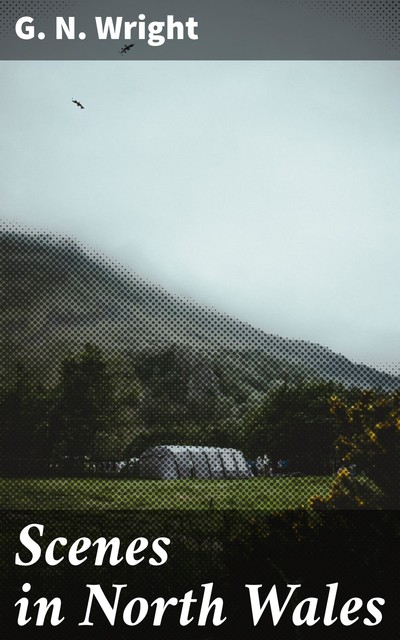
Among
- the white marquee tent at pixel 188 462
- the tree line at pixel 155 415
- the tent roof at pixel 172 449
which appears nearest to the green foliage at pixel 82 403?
the tree line at pixel 155 415

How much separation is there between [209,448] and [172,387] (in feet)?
27.4

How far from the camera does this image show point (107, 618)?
12.9 ft

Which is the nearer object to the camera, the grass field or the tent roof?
the grass field

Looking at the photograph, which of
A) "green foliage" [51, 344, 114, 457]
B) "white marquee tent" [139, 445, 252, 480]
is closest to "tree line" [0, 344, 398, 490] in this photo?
"green foliage" [51, 344, 114, 457]

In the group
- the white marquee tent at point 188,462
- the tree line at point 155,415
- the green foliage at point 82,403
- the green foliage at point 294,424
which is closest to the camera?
the tree line at point 155,415

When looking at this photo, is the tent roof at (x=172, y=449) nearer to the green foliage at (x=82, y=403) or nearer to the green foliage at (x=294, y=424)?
the green foliage at (x=294, y=424)

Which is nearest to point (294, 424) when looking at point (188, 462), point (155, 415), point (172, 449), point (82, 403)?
point (155, 415)

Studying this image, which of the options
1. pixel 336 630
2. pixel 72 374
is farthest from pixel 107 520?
pixel 72 374

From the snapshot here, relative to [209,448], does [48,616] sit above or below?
above

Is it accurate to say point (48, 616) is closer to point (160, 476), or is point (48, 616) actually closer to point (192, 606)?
point (192, 606)

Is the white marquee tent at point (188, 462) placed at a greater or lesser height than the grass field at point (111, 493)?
lesser

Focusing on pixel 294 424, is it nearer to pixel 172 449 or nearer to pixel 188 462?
pixel 172 449

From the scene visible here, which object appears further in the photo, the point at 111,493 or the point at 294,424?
the point at 294,424

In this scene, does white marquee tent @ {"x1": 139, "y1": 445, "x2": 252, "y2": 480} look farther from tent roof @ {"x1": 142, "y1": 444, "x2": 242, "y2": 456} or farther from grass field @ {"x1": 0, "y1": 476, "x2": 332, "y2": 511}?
grass field @ {"x1": 0, "y1": 476, "x2": 332, "y2": 511}
